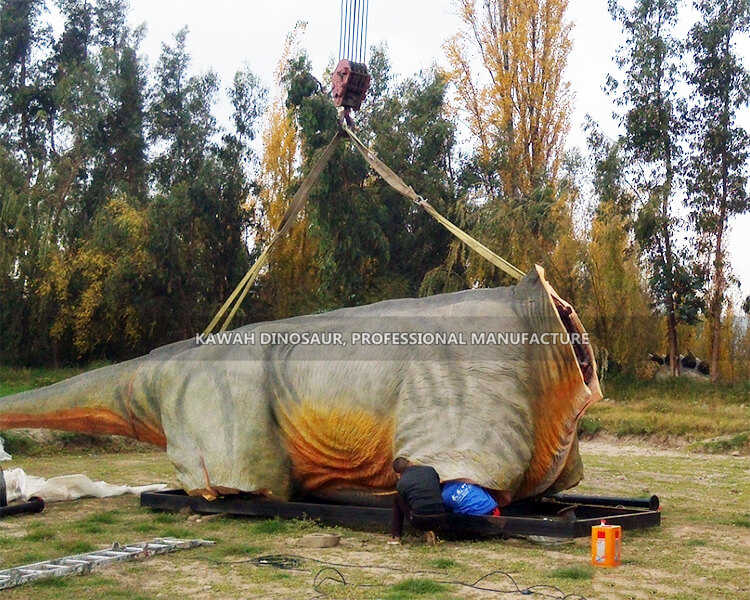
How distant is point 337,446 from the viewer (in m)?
7.93

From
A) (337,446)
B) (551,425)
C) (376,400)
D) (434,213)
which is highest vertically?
(434,213)

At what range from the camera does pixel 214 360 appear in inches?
347

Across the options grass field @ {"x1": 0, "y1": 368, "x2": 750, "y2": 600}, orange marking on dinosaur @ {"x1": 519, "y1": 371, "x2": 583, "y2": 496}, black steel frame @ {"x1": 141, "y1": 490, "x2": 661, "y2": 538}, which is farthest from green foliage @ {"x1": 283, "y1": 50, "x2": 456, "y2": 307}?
orange marking on dinosaur @ {"x1": 519, "y1": 371, "x2": 583, "y2": 496}

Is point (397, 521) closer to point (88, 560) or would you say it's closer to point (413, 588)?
point (413, 588)

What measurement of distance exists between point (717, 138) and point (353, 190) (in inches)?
371

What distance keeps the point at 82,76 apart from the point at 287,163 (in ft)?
21.1

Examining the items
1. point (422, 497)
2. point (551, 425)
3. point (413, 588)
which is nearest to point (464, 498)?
point (422, 497)

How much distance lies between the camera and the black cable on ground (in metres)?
5.27

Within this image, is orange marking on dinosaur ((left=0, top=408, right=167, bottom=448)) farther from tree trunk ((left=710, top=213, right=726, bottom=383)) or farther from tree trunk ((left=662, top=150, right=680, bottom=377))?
tree trunk ((left=710, top=213, right=726, bottom=383))

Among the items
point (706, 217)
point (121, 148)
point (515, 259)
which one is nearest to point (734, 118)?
point (706, 217)

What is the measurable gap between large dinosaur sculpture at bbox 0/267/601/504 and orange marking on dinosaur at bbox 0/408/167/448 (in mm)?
27

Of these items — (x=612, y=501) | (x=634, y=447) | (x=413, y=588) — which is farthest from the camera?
(x=634, y=447)

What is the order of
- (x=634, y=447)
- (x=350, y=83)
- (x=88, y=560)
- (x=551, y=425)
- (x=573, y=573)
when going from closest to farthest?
→ (x=573, y=573) < (x=88, y=560) < (x=551, y=425) < (x=350, y=83) < (x=634, y=447)

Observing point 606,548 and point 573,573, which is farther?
point 606,548
